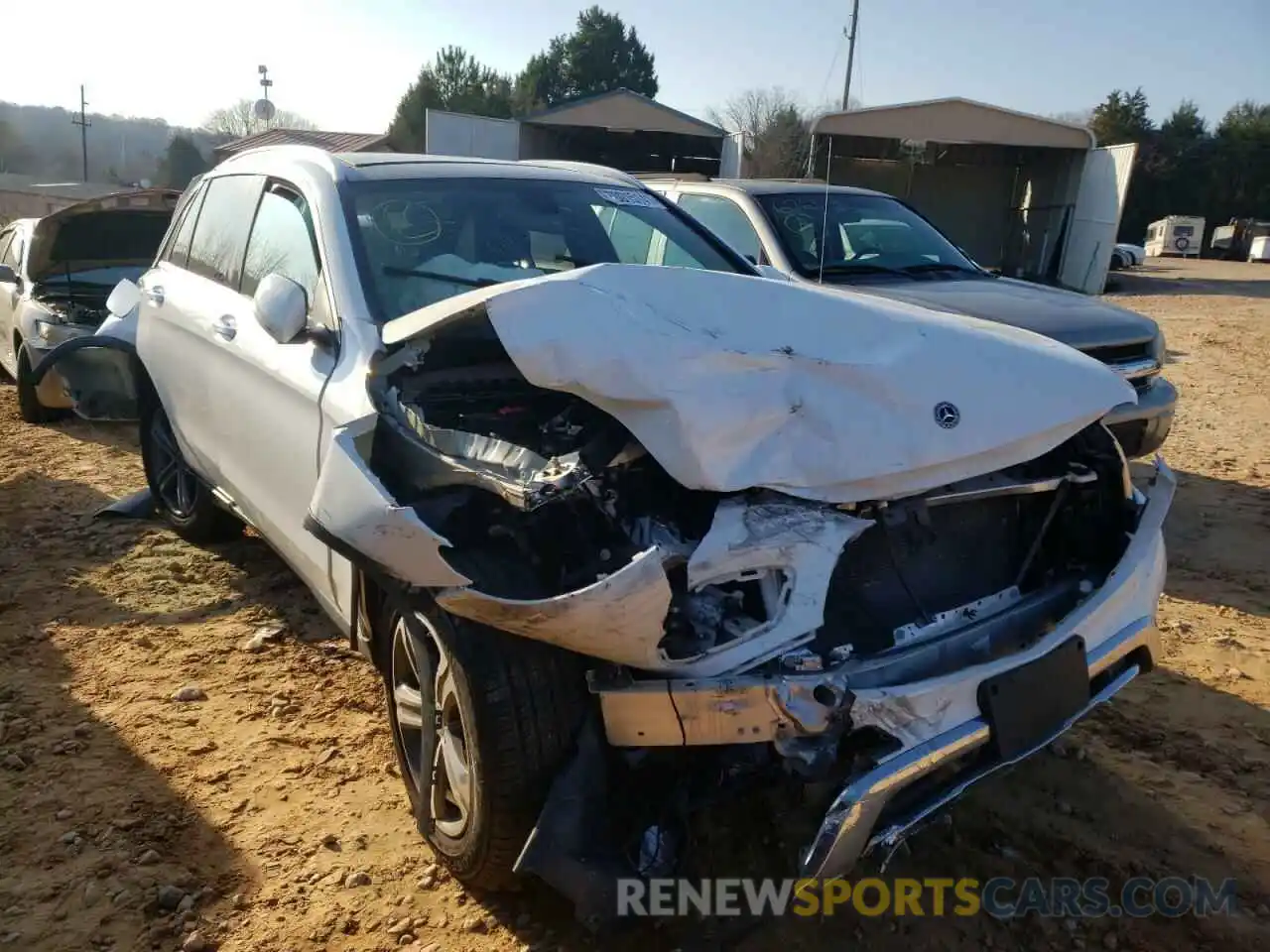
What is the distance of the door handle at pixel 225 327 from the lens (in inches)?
147

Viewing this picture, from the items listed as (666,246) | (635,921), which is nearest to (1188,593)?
(666,246)

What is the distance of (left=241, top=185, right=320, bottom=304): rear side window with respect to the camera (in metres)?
3.38

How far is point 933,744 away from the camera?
2.16 meters

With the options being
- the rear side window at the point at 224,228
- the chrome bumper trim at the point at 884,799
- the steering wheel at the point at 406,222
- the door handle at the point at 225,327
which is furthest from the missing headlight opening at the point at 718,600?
the rear side window at the point at 224,228

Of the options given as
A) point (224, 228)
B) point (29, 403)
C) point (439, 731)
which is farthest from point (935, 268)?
point (29, 403)

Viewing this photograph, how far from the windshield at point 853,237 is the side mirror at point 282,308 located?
3820 millimetres

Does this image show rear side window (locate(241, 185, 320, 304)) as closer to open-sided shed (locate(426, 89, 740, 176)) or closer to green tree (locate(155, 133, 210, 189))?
open-sided shed (locate(426, 89, 740, 176))

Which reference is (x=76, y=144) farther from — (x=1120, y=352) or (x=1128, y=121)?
(x=1120, y=352)

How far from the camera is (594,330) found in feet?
7.90

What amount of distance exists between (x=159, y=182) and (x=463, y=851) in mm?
52678

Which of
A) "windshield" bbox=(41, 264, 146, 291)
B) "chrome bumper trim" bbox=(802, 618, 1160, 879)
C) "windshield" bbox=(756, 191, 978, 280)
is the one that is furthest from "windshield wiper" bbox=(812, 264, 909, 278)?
"windshield" bbox=(41, 264, 146, 291)

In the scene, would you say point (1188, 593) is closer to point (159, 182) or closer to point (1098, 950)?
point (1098, 950)

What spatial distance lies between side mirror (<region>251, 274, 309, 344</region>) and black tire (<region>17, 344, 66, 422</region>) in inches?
242

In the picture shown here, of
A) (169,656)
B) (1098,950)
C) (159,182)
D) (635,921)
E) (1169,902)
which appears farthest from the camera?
(159,182)
